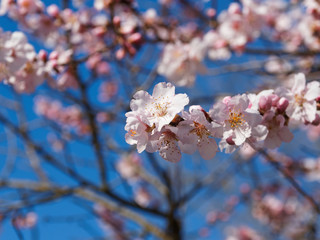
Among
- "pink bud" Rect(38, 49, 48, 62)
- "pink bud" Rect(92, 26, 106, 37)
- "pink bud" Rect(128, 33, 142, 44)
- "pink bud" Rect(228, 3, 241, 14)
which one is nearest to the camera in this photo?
"pink bud" Rect(38, 49, 48, 62)

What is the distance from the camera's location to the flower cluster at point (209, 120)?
95cm

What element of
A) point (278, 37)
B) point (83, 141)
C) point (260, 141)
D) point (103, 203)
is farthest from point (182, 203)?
point (278, 37)

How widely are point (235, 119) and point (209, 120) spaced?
0.10 m

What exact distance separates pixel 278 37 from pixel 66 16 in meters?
2.48

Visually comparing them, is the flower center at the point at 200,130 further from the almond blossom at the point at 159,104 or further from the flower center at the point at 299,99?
the flower center at the point at 299,99

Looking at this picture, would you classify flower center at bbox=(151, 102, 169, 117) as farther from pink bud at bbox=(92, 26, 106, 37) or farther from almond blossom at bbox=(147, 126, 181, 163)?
pink bud at bbox=(92, 26, 106, 37)

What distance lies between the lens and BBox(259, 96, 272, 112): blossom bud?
1.01 metres

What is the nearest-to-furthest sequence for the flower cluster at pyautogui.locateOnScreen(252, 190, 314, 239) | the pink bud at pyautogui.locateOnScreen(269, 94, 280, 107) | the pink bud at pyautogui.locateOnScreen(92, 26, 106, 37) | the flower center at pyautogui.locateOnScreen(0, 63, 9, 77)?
the pink bud at pyautogui.locateOnScreen(269, 94, 280, 107)
the flower center at pyautogui.locateOnScreen(0, 63, 9, 77)
the pink bud at pyautogui.locateOnScreen(92, 26, 106, 37)
the flower cluster at pyautogui.locateOnScreen(252, 190, 314, 239)

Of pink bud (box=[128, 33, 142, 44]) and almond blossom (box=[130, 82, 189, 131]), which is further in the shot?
pink bud (box=[128, 33, 142, 44])

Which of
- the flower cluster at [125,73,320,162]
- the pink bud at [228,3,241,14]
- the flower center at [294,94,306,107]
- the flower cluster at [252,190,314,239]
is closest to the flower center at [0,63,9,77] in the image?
the flower cluster at [125,73,320,162]

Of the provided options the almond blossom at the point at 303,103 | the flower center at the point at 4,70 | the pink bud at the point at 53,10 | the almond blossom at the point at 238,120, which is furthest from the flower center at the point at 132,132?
the pink bud at the point at 53,10

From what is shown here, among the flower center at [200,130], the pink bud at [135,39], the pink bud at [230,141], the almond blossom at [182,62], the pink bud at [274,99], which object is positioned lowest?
the pink bud at [230,141]

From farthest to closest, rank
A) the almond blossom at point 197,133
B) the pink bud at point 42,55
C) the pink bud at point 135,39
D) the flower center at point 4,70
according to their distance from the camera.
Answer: the pink bud at point 135,39
the pink bud at point 42,55
the flower center at point 4,70
the almond blossom at point 197,133

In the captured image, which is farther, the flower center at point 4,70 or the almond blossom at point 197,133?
the flower center at point 4,70
